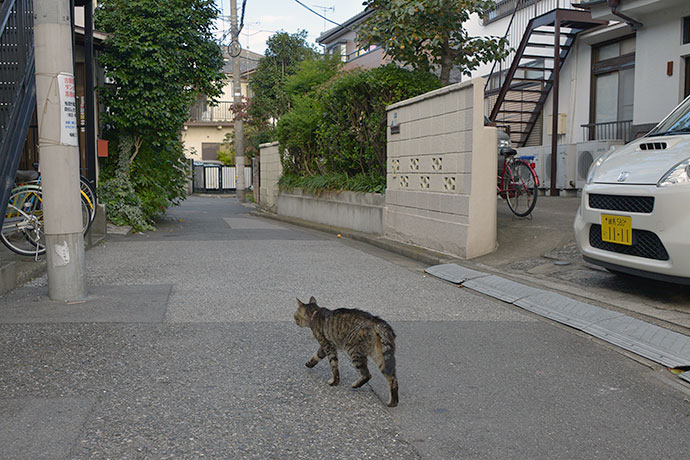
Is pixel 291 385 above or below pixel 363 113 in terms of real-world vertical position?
below

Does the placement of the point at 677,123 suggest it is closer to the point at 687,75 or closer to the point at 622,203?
the point at 622,203

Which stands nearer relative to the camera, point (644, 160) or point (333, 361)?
point (333, 361)

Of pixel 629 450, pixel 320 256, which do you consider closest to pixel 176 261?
pixel 320 256

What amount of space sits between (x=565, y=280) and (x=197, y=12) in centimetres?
902

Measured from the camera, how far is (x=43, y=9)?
Answer: 5.68 meters

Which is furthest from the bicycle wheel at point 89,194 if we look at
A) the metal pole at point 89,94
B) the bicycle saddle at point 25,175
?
the metal pole at point 89,94

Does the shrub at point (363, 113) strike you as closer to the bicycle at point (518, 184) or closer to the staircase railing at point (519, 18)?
the bicycle at point (518, 184)

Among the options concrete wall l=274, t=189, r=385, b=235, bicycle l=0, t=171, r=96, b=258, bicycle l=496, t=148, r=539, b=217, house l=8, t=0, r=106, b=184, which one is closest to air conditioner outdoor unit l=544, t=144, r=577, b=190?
bicycle l=496, t=148, r=539, b=217

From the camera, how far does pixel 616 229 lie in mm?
→ 5867

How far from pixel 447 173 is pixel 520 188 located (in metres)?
1.82

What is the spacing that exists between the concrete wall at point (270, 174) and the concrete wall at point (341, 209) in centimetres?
149

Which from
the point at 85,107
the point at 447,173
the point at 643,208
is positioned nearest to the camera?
the point at 643,208

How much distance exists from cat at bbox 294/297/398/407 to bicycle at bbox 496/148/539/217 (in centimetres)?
666

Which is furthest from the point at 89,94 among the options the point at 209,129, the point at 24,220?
the point at 209,129
